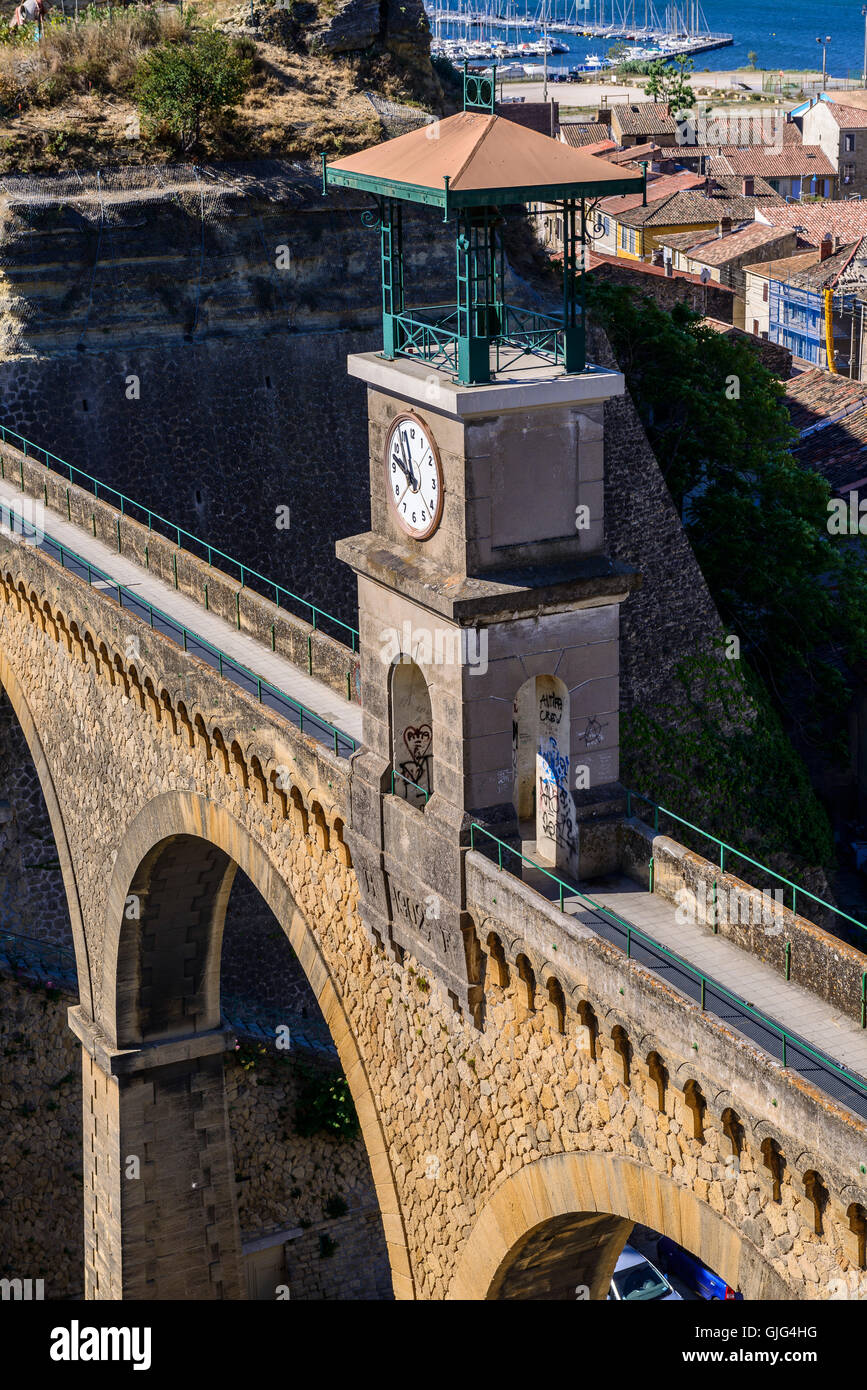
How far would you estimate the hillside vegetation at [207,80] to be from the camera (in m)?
41.1

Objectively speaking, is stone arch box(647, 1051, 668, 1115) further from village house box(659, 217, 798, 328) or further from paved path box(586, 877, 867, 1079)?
village house box(659, 217, 798, 328)

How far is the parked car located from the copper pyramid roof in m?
22.3

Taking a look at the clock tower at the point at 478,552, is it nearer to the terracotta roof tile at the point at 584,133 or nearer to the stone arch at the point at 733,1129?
the stone arch at the point at 733,1129

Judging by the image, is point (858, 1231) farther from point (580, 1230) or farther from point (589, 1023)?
point (580, 1230)

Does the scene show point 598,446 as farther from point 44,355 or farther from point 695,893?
point 44,355

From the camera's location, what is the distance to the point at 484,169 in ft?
53.3

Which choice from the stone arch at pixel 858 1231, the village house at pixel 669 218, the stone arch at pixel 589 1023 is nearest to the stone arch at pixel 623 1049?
the stone arch at pixel 589 1023

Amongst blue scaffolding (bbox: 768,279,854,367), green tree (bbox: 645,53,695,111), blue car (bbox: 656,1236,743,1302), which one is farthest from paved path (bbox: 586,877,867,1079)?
green tree (bbox: 645,53,695,111)

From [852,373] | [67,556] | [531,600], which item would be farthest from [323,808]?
[852,373]

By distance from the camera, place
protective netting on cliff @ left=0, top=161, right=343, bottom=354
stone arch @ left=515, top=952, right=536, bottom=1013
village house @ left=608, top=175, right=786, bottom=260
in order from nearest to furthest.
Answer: stone arch @ left=515, top=952, right=536, bottom=1013
protective netting on cliff @ left=0, top=161, right=343, bottom=354
village house @ left=608, top=175, right=786, bottom=260

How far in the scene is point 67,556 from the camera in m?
28.4

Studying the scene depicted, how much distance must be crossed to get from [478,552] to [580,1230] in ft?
21.3

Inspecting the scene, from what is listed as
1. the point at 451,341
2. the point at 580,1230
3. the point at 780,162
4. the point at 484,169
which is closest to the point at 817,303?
the point at 780,162

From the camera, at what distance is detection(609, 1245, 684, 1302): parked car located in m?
33.8
